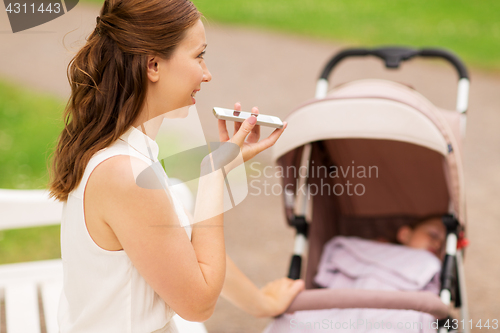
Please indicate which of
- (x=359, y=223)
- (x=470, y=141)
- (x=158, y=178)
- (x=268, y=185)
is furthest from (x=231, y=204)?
(x=470, y=141)

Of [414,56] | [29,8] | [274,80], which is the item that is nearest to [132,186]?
[414,56]

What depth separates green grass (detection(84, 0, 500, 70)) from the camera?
652 cm

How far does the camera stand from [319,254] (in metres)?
2.19

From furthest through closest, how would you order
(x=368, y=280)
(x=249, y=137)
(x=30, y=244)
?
Result: (x=30, y=244) → (x=368, y=280) → (x=249, y=137)

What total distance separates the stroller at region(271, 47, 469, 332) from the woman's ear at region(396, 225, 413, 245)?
58 millimetres

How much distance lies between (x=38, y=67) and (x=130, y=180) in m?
5.47

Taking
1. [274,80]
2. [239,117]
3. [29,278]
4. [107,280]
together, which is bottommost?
[29,278]

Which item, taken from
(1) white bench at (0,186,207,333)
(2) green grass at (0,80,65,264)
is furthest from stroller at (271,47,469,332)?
(2) green grass at (0,80,65,264)

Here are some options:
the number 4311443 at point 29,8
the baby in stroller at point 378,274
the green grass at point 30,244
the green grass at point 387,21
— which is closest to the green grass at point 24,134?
the green grass at point 30,244

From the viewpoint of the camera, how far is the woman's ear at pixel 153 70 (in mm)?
1080

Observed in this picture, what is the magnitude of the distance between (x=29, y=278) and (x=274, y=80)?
3.98 metres

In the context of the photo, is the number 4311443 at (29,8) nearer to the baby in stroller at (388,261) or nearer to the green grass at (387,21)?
the baby in stroller at (388,261)

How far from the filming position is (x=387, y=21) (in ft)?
24.6

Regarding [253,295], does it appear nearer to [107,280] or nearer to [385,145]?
[107,280]
